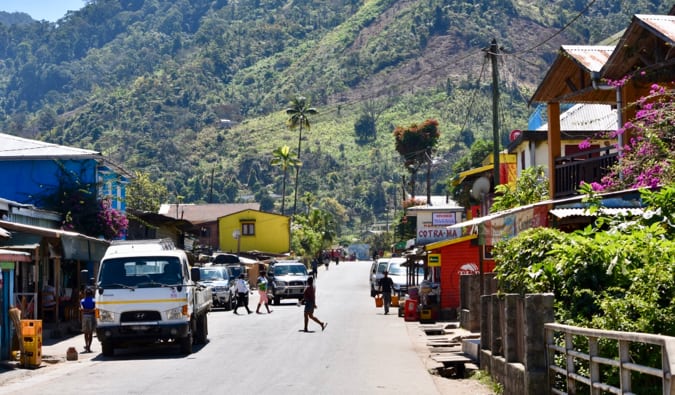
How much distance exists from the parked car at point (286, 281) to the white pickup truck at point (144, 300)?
24382 mm

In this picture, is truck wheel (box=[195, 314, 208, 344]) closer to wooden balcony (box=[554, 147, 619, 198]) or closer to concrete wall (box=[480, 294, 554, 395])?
concrete wall (box=[480, 294, 554, 395])

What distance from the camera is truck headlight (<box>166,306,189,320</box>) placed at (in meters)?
22.6

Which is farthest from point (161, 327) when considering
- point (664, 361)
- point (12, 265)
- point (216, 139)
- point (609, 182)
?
point (216, 139)

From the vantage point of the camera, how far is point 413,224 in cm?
9075

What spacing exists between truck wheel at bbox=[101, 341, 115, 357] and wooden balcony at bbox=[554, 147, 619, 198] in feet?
35.8

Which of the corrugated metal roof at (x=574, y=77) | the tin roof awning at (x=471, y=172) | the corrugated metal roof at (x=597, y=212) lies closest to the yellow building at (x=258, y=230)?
the tin roof awning at (x=471, y=172)

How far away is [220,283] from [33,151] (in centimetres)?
931

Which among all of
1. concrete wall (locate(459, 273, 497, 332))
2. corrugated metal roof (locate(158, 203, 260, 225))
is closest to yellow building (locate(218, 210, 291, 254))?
corrugated metal roof (locate(158, 203, 260, 225))

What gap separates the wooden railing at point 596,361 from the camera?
783 cm

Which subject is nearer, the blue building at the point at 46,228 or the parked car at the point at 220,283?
the blue building at the point at 46,228

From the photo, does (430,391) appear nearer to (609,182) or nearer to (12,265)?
(609,182)

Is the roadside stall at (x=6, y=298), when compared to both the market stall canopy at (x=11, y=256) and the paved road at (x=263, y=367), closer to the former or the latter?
the market stall canopy at (x=11, y=256)

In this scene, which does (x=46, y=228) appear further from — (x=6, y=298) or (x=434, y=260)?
(x=434, y=260)

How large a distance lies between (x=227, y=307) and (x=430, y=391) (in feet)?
94.9
